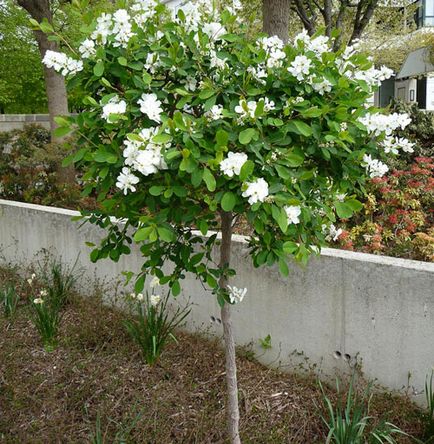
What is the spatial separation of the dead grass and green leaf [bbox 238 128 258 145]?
164 centimetres

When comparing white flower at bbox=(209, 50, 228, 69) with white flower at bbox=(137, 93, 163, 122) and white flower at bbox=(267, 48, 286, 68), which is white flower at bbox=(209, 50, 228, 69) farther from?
white flower at bbox=(137, 93, 163, 122)

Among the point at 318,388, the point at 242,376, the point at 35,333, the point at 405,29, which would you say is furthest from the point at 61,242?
the point at 405,29

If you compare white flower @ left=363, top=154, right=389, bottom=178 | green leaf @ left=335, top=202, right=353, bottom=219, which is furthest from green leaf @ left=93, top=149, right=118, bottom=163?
white flower @ left=363, top=154, right=389, bottom=178

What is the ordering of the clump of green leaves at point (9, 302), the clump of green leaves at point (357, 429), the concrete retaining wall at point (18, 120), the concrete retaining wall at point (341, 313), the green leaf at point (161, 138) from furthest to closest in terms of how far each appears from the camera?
the concrete retaining wall at point (18, 120), the clump of green leaves at point (9, 302), the concrete retaining wall at point (341, 313), the clump of green leaves at point (357, 429), the green leaf at point (161, 138)

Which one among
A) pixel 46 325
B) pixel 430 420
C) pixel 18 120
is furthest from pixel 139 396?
pixel 18 120

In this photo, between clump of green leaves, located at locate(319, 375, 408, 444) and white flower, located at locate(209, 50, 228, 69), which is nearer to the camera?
white flower, located at locate(209, 50, 228, 69)

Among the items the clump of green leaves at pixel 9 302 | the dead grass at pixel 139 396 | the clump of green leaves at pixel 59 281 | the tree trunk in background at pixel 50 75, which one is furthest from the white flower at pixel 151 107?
the tree trunk in background at pixel 50 75

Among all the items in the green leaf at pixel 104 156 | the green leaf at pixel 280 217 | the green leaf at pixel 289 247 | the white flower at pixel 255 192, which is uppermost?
the green leaf at pixel 104 156

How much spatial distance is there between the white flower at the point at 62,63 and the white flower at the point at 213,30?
0.52 metres

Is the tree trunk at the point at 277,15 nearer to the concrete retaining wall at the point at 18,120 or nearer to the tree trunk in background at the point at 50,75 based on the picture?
the tree trunk in background at the point at 50,75

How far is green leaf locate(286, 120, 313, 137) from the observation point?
2.03 m

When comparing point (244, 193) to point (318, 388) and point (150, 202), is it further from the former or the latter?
point (318, 388)

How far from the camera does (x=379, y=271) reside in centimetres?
320

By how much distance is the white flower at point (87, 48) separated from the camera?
2.14m
